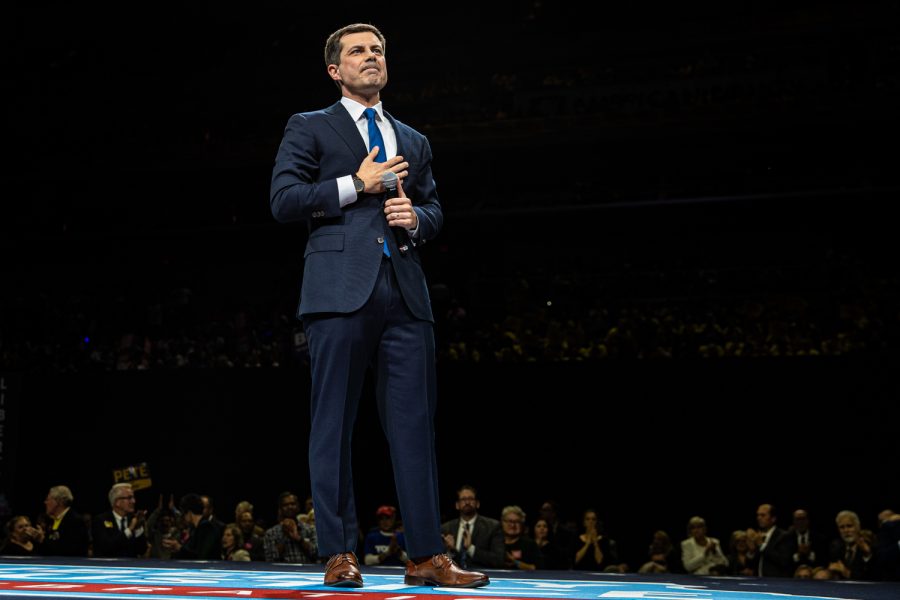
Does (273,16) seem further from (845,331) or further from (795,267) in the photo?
(845,331)

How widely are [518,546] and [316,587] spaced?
4844mm

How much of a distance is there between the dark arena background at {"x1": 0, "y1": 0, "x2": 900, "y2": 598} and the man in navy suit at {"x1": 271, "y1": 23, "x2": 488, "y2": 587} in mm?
5181

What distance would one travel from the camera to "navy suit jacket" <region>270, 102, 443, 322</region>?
7.80 feet

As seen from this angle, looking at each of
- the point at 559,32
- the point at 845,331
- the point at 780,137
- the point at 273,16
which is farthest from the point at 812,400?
the point at 273,16

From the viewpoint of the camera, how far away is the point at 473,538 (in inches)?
267

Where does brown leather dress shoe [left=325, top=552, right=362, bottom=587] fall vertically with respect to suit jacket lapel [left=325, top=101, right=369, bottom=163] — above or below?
below

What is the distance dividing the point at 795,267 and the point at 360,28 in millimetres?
10878

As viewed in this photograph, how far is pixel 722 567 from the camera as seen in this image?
736 cm

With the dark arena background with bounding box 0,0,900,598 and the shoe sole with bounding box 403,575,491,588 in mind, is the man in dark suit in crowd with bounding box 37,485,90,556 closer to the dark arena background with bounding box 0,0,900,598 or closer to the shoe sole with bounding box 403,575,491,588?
the dark arena background with bounding box 0,0,900,598

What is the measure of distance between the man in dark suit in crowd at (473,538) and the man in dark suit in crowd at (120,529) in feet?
7.03

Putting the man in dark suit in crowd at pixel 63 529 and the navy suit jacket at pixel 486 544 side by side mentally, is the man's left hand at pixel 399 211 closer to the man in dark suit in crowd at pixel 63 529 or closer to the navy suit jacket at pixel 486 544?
the navy suit jacket at pixel 486 544

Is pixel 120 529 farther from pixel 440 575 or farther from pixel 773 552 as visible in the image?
pixel 440 575

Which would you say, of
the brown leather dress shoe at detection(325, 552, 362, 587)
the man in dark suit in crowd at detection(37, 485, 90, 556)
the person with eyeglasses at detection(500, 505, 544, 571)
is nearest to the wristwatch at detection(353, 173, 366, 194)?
the brown leather dress shoe at detection(325, 552, 362, 587)

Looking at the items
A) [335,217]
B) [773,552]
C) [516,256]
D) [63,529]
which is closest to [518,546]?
[773,552]
